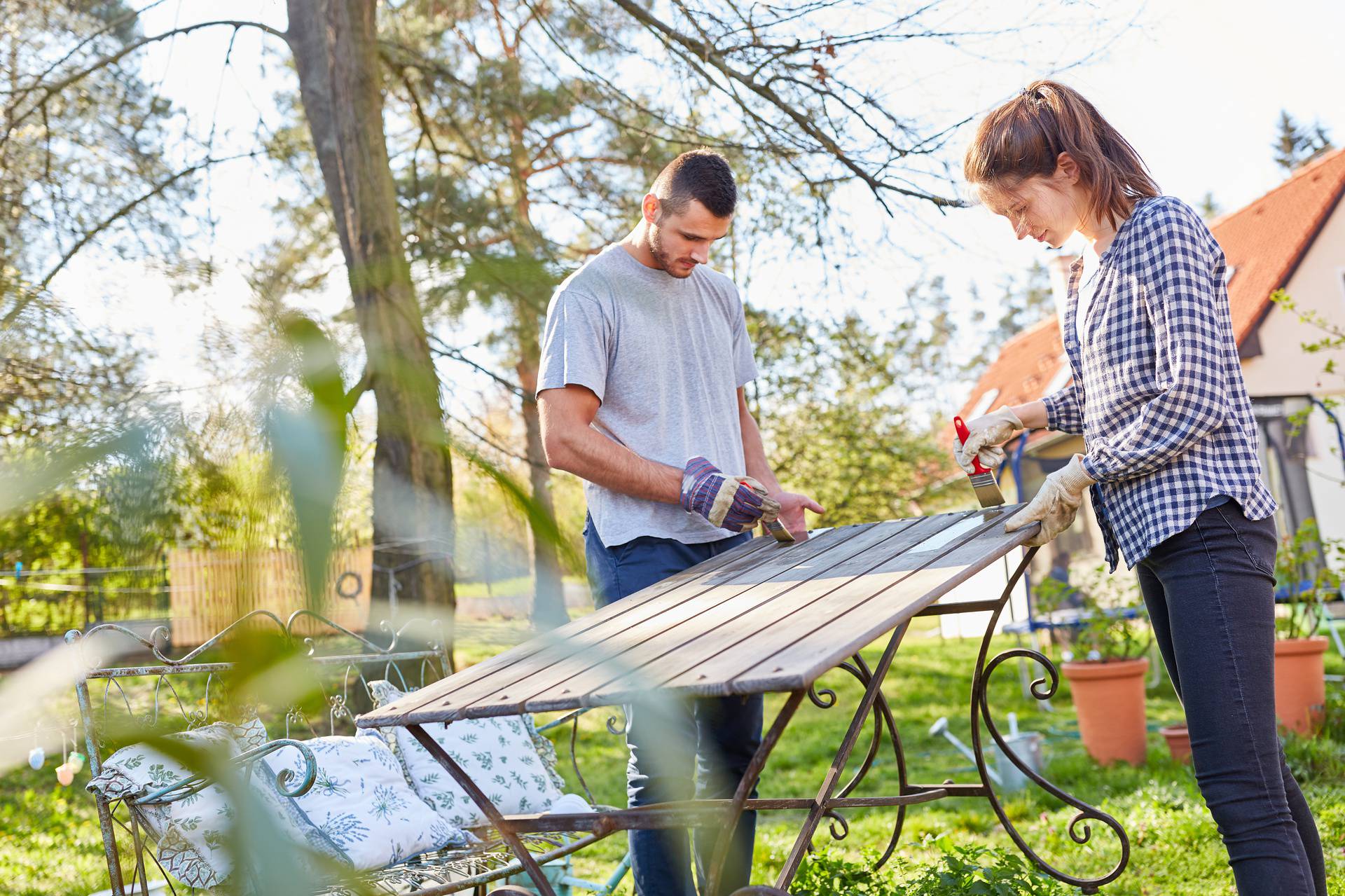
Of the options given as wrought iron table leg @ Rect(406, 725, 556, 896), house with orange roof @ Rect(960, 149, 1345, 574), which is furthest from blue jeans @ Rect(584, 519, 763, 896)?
house with orange roof @ Rect(960, 149, 1345, 574)

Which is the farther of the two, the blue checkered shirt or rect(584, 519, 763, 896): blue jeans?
rect(584, 519, 763, 896): blue jeans

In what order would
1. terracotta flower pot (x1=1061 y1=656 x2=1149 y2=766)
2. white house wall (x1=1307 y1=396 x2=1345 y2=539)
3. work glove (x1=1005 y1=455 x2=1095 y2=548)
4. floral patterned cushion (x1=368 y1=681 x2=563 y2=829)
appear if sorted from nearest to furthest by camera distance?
work glove (x1=1005 y1=455 x2=1095 y2=548)
floral patterned cushion (x1=368 y1=681 x2=563 y2=829)
terracotta flower pot (x1=1061 y1=656 x2=1149 y2=766)
white house wall (x1=1307 y1=396 x2=1345 y2=539)

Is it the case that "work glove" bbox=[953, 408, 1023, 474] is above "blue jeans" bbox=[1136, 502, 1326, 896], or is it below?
above

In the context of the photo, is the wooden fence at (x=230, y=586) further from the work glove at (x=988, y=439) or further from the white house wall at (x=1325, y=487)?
the white house wall at (x=1325, y=487)

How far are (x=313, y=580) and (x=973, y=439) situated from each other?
1.59 meters

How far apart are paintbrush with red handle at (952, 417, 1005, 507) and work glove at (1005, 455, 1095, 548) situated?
0.14 meters

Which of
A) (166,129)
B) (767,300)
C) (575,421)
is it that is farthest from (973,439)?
(767,300)

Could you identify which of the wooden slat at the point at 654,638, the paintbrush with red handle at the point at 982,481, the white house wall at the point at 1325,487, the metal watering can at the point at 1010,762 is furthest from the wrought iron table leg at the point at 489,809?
the white house wall at the point at 1325,487

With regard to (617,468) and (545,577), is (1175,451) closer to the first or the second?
(617,468)

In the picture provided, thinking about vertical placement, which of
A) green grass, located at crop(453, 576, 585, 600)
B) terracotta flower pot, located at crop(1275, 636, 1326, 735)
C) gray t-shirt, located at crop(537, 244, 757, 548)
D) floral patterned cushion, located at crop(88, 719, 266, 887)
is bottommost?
terracotta flower pot, located at crop(1275, 636, 1326, 735)

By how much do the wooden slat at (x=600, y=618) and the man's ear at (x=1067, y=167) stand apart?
72cm

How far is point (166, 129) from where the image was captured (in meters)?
0.91

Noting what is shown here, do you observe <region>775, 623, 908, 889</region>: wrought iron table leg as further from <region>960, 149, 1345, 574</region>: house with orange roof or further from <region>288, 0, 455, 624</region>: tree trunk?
<region>960, 149, 1345, 574</region>: house with orange roof

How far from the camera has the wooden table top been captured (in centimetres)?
92
